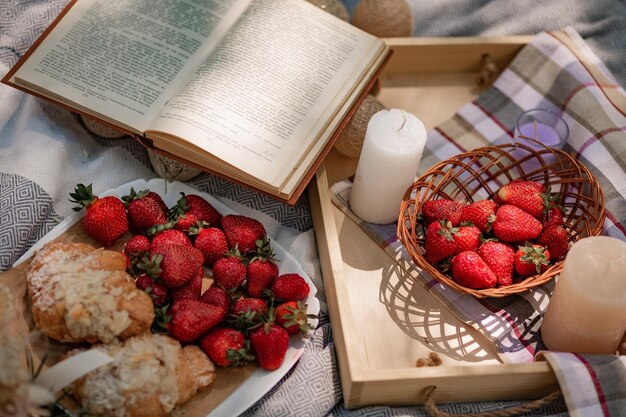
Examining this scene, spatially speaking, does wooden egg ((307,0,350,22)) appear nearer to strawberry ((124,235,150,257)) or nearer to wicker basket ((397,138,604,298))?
wicker basket ((397,138,604,298))

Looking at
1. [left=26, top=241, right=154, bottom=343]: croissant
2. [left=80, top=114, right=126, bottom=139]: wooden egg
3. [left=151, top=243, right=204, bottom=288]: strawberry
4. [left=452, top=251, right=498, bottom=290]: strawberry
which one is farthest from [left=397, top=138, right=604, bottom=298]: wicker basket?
[left=80, top=114, right=126, bottom=139]: wooden egg

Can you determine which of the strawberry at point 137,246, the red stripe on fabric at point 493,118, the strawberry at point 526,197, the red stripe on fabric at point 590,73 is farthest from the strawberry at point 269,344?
the red stripe on fabric at point 590,73

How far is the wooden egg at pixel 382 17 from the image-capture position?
146 cm

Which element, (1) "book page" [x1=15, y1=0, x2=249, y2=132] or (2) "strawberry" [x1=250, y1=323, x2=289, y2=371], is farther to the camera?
(1) "book page" [x1=15, y1=0, x2=249, y2=132]

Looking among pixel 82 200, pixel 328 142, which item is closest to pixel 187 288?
pixel 82 200

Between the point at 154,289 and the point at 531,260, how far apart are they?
62cm

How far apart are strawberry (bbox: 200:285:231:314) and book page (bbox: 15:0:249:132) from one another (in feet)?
1.06

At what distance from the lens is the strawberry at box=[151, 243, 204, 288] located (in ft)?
3.59

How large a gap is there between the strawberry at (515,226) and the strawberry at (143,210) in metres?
0.59

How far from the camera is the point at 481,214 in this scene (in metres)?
1.21

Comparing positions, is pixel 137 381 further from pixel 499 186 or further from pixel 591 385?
Result: pixel 499 186

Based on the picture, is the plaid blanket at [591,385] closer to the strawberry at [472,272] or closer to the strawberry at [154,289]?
the strawberry at [472,272]

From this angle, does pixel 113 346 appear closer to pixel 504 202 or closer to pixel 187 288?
pixel 187 288

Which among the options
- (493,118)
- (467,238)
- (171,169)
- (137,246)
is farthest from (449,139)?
(137,246)
